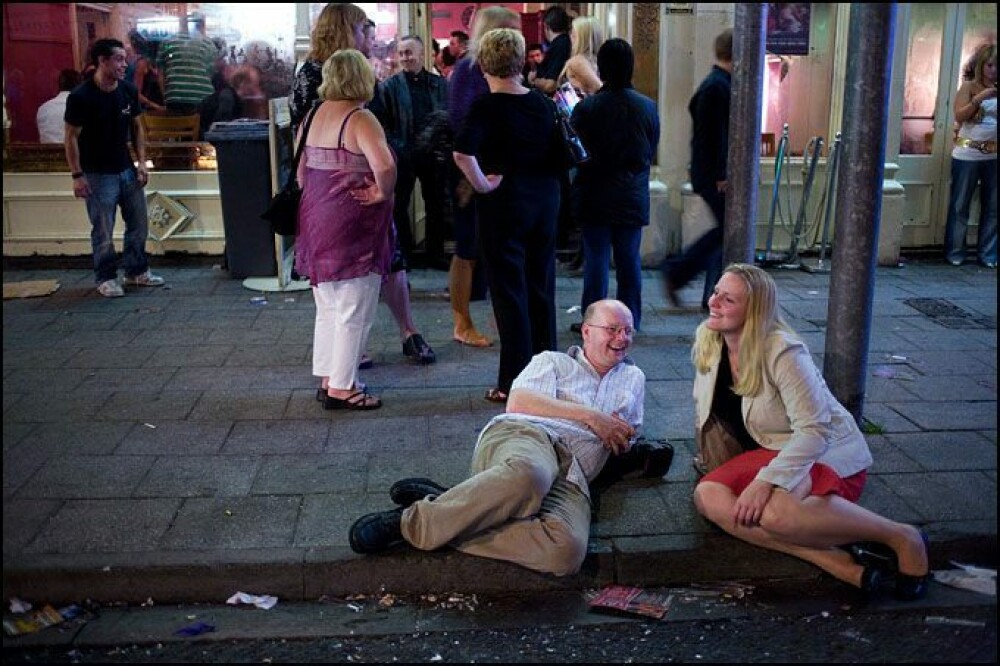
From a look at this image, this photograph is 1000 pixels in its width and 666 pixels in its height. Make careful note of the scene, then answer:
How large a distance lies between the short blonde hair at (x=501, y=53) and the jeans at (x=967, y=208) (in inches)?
225

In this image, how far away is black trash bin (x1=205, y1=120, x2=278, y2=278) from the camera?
334 inches

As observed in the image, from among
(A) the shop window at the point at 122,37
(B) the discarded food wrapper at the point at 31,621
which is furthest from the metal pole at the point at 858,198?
(A) the shop window at the point at 122,37

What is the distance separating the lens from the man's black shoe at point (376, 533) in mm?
3908

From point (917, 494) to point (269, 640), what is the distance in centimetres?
271

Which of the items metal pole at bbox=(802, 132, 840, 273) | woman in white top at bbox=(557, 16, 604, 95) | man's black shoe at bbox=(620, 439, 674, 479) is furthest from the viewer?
metal pole at bbox=(802, 132, 840, 273)

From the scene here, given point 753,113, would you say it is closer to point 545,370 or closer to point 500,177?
point 500,177

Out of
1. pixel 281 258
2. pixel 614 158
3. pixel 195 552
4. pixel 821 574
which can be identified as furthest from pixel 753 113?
pixel 281 258

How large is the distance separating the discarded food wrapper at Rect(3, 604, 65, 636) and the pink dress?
2.17m

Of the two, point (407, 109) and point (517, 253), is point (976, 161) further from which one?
point (517, 253)

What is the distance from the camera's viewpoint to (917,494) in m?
4.50

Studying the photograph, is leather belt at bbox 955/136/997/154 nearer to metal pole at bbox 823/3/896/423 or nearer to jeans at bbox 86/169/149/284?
metal pole at bbox 823/3/896/423

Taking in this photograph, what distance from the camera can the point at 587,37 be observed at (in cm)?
707

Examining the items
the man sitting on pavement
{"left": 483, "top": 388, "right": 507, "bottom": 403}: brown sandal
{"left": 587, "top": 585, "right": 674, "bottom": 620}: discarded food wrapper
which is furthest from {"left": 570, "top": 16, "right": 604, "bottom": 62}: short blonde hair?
{"left": 587, "top": 585, "right": 674, "bottom": 620}: discarded food wrapper

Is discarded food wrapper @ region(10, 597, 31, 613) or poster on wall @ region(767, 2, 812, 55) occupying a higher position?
poster on wall @ region(767, 2, 812, 55)
